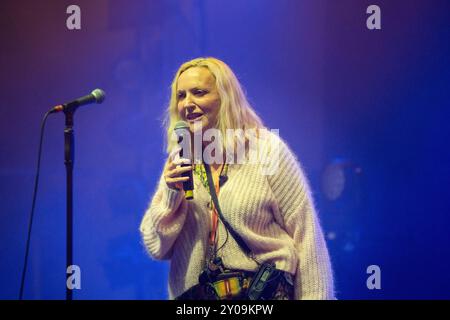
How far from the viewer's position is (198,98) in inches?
80.0

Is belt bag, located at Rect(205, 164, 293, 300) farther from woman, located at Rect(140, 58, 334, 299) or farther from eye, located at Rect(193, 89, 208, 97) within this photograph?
eye, located at Rect(193, 89, 208, 97)

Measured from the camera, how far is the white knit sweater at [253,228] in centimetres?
190

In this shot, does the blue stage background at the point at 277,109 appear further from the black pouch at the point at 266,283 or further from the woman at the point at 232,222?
the black pouch at the point at 266,283

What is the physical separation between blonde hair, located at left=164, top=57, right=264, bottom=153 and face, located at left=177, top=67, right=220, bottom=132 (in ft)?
0.08

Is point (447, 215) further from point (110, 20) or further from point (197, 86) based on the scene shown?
point (110, 20)

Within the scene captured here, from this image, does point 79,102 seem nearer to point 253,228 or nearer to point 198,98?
point 198,98

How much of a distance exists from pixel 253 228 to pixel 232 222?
82 millimetres

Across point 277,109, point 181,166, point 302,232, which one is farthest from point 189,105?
point 277,109

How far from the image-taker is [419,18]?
8.64 ft

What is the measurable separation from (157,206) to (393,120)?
1.38 metres

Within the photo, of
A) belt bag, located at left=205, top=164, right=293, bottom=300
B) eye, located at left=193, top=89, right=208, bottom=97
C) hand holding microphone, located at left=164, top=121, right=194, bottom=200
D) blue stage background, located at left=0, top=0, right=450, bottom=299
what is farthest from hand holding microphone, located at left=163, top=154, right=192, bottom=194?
blue stage background, located at left=0, top=0, right=450, bottom=299

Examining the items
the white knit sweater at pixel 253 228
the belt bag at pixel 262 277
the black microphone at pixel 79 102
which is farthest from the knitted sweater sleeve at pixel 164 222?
the black microphone at pixel 79 102
